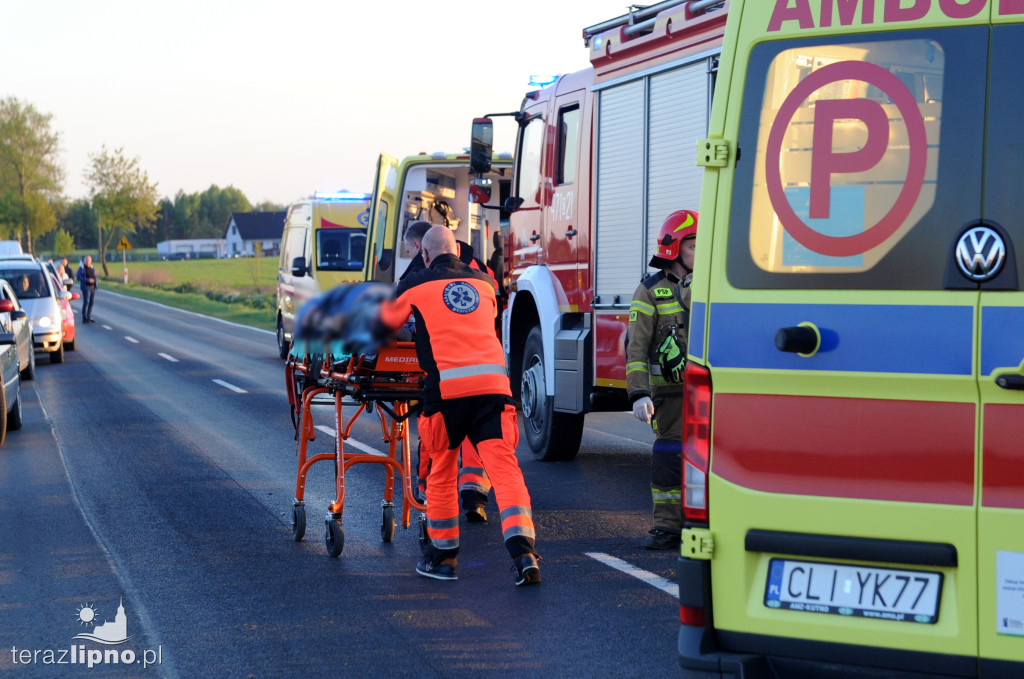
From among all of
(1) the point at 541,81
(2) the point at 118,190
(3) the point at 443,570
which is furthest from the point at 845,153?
(2) the point at 118,190

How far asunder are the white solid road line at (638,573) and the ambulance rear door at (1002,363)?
2.70m

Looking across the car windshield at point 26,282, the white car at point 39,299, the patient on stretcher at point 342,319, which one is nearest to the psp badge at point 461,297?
the patient on stretcher at point 342,319

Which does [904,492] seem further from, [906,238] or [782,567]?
[906,238]

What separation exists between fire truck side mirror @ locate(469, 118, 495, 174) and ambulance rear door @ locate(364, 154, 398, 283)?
4384 mm

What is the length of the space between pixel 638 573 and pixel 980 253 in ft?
11.3

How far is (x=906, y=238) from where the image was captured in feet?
11.1

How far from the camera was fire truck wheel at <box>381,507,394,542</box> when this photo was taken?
7.14 metres

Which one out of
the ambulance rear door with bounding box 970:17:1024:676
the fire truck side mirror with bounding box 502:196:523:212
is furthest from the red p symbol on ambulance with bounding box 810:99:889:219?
the fire truck side mirror with bounding box 502:196:523:212

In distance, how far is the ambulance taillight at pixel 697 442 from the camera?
3.71 m

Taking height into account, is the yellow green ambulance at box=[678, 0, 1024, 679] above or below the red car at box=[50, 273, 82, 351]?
above

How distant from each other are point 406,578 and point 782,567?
Answer: 3118 millimetres

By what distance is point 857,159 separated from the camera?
344cm

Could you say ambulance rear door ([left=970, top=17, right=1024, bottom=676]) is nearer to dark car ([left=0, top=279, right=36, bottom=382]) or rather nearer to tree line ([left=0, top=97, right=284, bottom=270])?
dark car ([left=0, top=279, right=36, bottom=382])

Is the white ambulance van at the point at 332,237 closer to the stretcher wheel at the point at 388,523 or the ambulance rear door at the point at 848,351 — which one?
the stretcher wheel at the point at 388,523
